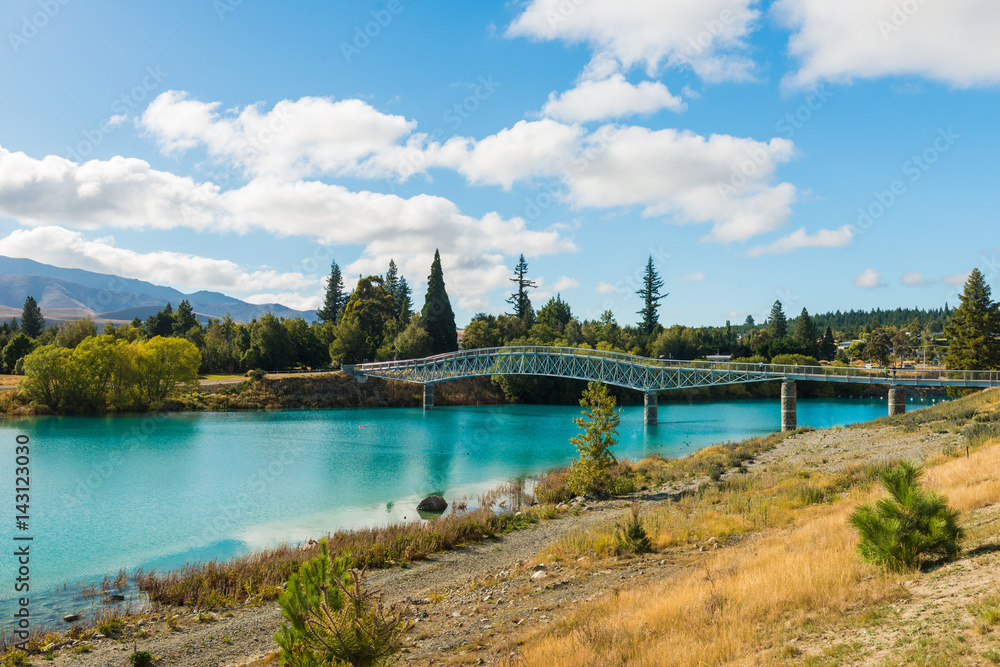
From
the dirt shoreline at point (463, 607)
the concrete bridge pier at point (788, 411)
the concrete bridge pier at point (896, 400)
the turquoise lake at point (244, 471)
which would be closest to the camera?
the dirt shoreline at point (463, 607)

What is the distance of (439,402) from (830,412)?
A: 4983cm

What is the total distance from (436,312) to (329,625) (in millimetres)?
84720

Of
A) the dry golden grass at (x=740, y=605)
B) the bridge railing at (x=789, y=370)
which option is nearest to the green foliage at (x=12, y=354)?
the bridge railing at (x=789, y=370)

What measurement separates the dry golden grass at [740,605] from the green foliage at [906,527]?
331 millimetres

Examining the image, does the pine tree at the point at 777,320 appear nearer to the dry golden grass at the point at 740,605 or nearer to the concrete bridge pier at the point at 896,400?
the concrete bridge pier at the point at 896,400

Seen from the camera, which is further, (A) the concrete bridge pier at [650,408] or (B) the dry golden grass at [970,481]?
(A) the concrete bridge pier at [650,408]

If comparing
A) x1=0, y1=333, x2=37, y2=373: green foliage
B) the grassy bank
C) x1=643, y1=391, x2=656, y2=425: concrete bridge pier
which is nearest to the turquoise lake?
x1=643, y1=391, x2=656, y2=425: concrete bridge pier

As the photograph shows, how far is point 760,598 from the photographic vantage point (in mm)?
7523

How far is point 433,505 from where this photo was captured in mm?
22500

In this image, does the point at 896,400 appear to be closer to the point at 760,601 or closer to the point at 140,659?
the point at 760,601

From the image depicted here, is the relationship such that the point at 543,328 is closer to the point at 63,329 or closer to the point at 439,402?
the point at 439,402

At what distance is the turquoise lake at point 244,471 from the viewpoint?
18.5m

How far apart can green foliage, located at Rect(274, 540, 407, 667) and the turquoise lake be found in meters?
11.9

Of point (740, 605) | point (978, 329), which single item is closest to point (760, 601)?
point (740, 605)
